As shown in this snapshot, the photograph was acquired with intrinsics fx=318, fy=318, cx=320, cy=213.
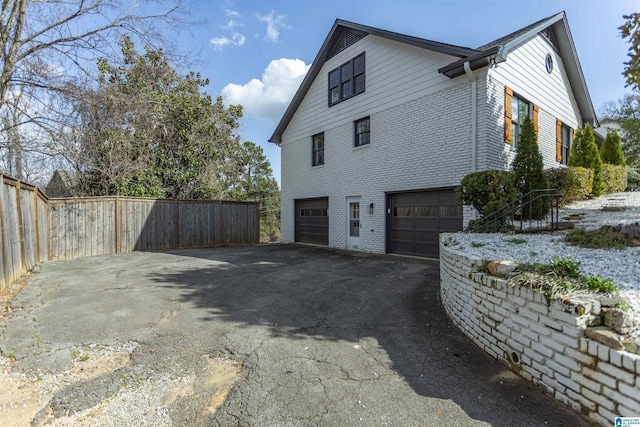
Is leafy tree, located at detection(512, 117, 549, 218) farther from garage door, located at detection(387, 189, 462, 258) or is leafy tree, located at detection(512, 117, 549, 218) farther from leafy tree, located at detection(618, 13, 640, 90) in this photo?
leafy tree, located at detection(618, 13, 640, 90)

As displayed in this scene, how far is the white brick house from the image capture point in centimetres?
845

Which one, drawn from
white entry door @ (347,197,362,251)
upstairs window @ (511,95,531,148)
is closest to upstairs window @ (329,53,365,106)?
white entry door @ (347,197,362,251)

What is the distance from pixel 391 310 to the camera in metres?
4.87

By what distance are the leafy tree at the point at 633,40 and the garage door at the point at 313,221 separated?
361 inches

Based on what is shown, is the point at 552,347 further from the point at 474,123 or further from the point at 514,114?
the point at 514,114

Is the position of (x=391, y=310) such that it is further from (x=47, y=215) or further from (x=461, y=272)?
(x=47, y=215)

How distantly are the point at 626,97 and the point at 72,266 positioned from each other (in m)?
26.8

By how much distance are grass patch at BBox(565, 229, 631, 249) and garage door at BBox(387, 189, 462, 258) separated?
3.76m

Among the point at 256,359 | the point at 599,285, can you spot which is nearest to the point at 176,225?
the point at 256,359

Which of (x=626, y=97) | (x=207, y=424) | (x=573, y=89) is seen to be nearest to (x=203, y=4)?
(x=207, y=424)

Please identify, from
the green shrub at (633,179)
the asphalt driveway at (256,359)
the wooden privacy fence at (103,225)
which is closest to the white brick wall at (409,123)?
the wooden privacy fence at (103,225)

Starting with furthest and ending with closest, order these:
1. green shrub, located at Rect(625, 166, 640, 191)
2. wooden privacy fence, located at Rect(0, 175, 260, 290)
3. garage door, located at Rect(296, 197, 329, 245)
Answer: green shrub, located at Rect(625, 166, 640, 191), garage door, located at Rect(296, 197, 329, 245), wooden privacy fence, located at Rect(0, 175, 260, 290)

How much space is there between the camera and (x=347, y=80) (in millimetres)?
12039

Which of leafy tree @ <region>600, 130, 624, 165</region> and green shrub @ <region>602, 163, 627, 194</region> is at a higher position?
leafy tree @ <region>600, 130, 624, 165</region>
